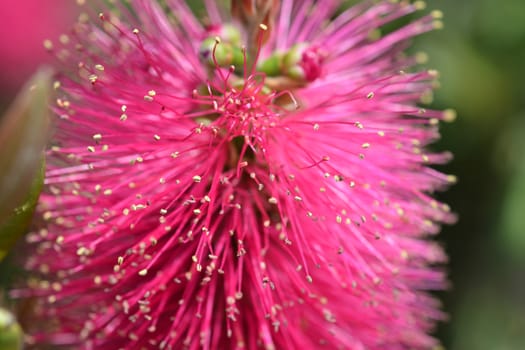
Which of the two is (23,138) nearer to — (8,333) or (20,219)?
(20,219)

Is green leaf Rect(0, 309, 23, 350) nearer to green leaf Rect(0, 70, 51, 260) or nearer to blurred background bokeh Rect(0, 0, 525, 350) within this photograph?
green leaf Rect(0, 70, 51, 260)

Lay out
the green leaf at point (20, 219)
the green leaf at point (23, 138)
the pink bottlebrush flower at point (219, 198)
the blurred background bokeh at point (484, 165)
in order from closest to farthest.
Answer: the green leaf at point (23, 138), the green leaf at point (20, 219), the pink bottlebrush flower at point (219, 198), the blurred background bokeh at point (484, 165)

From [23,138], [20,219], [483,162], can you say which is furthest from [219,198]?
[483,162]

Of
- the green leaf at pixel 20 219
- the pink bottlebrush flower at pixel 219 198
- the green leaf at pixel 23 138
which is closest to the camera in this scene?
the green leaf at pixel 23 138

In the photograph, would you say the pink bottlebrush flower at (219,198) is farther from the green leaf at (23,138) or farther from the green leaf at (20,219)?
the green leaf at (23,138)

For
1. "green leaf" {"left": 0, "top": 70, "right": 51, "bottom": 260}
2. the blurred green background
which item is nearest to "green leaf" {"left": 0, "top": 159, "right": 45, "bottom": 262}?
"green leaf" {"left": 0, "top": 70, "right": 51, "bottom": 260}

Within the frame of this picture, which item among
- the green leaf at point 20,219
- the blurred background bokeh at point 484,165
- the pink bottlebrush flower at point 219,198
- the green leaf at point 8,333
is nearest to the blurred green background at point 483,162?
the blurred background bokeh at point 484,165
